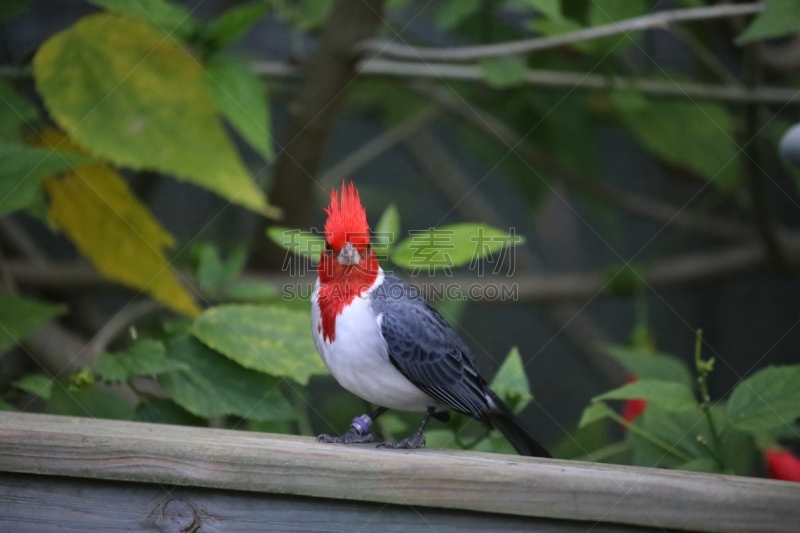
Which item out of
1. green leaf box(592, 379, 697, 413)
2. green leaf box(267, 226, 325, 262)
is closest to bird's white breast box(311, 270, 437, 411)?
green leaf box(267, 226, 325, 262)

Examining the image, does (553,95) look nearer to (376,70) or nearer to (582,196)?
(582,196)

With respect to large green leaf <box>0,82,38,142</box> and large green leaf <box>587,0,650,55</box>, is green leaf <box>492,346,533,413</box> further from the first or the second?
large green leaf <box>0,82,38,142</box>

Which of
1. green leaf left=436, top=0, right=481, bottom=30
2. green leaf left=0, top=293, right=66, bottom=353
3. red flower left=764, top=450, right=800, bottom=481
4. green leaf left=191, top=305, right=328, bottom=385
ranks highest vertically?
green leaf left=436, top=0, right=481, bottom=30

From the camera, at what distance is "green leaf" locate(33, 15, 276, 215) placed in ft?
5.83

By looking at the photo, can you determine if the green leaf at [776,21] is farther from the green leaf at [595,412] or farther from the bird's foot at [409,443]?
the bird's foot at [409,443]

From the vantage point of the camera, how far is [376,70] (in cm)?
255

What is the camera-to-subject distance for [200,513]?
1168 millimetres

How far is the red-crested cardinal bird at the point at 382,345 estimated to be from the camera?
4.92 ft

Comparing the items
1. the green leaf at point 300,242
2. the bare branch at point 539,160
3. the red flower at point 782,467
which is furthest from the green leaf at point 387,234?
the bare branch at point 539,160

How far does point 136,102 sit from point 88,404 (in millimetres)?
644

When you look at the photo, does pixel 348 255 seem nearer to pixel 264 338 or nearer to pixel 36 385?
pixel 264 338

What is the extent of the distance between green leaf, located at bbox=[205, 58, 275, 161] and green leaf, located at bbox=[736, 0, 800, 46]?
3.36ft

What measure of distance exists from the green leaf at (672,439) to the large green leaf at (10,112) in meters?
1.44

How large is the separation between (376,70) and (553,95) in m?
0.71
